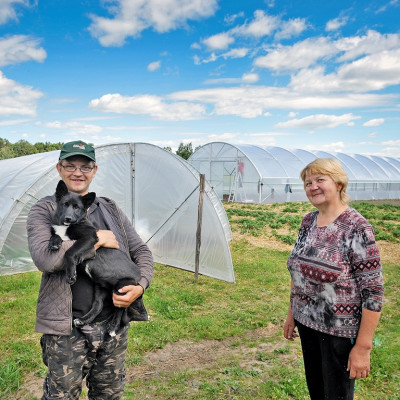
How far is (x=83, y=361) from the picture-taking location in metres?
2.65

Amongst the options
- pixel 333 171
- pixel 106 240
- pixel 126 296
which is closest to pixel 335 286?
pixel 333 171

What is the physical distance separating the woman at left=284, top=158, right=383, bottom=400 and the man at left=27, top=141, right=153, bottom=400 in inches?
54.9

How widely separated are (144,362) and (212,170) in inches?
946

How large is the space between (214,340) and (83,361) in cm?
377

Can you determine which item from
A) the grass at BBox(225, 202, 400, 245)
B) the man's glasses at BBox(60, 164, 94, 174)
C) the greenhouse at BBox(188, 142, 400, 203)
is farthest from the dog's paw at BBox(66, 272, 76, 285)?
the greenhouse at BBox(188, 142, 400, 203)

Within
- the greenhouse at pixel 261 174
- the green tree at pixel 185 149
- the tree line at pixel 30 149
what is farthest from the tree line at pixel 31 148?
the greenhouse at pixel 261 174

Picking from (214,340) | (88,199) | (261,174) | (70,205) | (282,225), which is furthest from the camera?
(261,174)

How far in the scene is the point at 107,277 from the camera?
2672 mm

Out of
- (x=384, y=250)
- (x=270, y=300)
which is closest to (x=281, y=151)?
(x=384, y=250)

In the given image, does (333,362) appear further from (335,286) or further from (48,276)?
(48,276)

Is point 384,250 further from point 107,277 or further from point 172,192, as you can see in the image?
point 107,277

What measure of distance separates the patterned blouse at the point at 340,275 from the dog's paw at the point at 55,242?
1925 millimetres

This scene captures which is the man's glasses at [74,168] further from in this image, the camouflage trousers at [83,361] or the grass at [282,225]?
the grass at [282,225]

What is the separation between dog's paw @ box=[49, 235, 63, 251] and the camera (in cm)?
250
